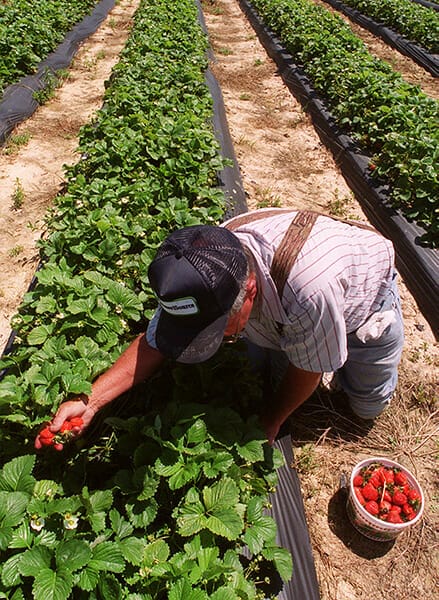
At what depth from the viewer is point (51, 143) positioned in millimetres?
6250

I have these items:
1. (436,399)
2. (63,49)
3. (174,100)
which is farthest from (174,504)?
(63,49)

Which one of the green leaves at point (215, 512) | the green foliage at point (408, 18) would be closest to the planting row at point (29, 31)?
the green leaves at point (215, 512)

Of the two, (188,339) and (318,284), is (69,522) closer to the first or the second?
(188,339)

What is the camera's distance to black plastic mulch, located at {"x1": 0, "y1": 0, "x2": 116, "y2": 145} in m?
6.39

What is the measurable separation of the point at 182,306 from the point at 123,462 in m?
0.96

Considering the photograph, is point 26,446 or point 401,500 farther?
point 401,500

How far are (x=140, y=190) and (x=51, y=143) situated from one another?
351 cm

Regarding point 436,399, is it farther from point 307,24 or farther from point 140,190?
point 307,24

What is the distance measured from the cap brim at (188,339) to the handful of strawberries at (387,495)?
1431 millimetres

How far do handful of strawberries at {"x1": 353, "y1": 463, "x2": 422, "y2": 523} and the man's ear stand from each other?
1.43 m

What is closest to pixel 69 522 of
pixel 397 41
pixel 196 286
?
pixel 196 286

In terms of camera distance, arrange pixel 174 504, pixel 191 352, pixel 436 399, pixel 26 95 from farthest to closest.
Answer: pixel 26 95 → pixel 436 399 → pixel 174 504 → pixel 191 352

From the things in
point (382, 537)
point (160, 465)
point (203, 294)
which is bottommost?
point (382, 537)

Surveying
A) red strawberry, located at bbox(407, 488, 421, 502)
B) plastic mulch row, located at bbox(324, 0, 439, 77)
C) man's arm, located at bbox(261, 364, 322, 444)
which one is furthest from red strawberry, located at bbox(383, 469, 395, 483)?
plastic mulch row, located at bbox(324, 0, 439, 77)
